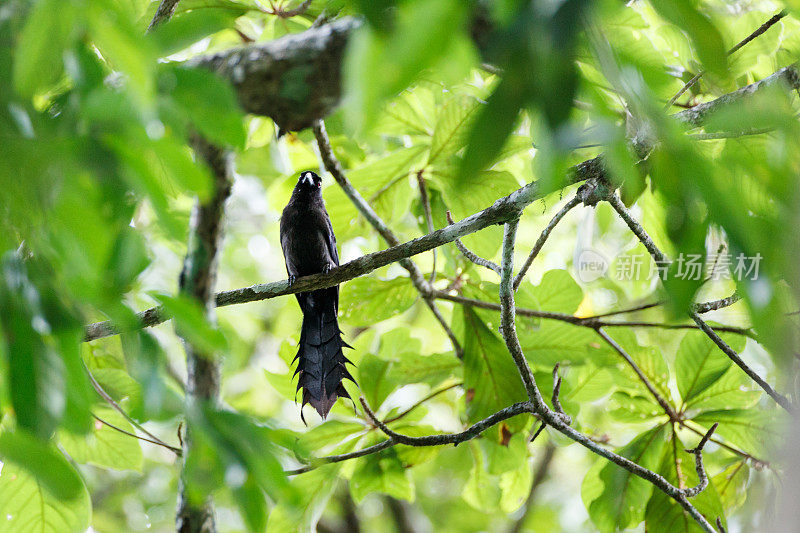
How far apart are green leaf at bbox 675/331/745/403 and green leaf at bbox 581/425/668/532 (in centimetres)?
21

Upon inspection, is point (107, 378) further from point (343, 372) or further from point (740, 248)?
point (740, 248)

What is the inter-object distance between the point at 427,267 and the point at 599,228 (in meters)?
0.99

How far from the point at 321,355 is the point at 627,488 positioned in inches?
58.3

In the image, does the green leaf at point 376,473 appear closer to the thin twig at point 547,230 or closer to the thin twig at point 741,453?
the thin twig at point 547,230

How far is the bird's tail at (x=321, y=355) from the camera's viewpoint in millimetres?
2926

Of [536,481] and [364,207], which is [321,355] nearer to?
[364,207]

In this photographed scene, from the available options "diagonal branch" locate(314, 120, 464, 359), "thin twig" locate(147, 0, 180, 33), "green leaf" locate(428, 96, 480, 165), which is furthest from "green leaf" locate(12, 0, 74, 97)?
"green leaf" locate(428, 96, 480, 165)

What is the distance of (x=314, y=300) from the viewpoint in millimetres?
3389

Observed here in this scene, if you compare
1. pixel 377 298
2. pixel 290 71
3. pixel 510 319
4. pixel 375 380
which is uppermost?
pixel 290 71

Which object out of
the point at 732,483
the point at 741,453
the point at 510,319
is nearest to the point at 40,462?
the point at 510,319

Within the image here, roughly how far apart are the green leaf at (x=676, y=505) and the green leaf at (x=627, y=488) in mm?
62

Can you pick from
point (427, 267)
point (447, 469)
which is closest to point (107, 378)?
point (427, 267)

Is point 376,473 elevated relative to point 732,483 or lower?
elevated

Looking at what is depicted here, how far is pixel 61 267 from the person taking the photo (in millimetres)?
922
